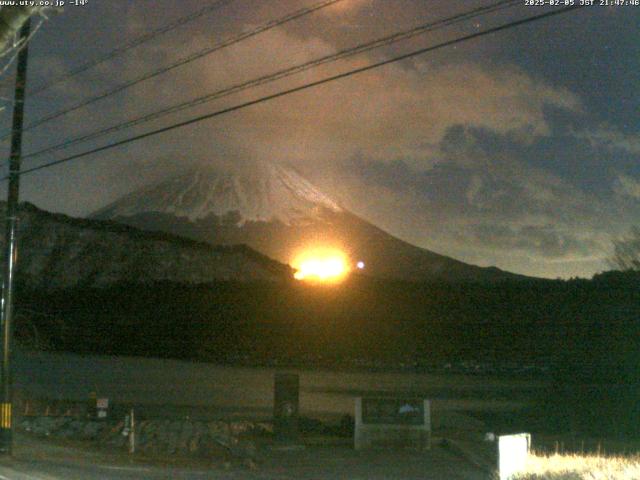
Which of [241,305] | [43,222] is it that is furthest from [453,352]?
[43,222]

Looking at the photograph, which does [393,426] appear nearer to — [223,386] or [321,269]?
[223,386]

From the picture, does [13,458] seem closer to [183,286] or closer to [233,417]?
[233,417]

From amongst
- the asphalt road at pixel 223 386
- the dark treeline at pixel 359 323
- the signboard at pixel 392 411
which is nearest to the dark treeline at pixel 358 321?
the dark treeline at pixel 359 323

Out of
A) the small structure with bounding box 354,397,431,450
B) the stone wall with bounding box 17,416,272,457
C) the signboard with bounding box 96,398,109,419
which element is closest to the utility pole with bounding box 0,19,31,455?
the stone wall with bounding box 17,416,272,457

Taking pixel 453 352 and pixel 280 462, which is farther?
pixel 453 352

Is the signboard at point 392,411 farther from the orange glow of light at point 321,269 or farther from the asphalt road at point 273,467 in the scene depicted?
the orange glow of light at point 321,269

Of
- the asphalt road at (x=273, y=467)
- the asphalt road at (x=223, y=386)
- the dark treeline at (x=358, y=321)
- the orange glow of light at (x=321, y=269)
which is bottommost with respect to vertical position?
the asphalt road at (x=273, y=467)

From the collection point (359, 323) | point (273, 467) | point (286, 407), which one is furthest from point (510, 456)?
point (359, 323)
